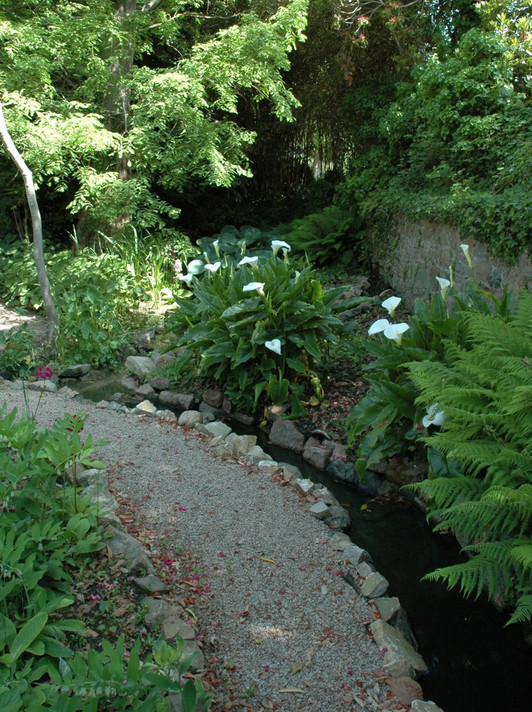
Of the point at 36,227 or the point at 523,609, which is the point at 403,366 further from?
the point at 36,227

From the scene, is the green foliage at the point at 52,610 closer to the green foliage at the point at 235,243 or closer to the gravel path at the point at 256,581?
the gravel path at the point at 256,581

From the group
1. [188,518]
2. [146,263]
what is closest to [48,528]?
[188,518]

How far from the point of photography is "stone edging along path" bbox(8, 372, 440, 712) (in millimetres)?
2314

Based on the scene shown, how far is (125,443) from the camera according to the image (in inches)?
156

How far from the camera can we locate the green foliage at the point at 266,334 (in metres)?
4.80

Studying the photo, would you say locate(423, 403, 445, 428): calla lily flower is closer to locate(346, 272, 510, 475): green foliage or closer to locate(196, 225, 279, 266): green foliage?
locate(346, 272, 510, 475): green foliage

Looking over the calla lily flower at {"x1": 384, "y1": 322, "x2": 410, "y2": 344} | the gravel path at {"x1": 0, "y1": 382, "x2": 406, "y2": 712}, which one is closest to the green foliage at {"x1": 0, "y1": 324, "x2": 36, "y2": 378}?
the gravel path at {"x1": 0, "y1": 382, "x2": 406, "y2": 712}

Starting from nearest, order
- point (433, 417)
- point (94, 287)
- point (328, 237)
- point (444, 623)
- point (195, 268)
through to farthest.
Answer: point (444, 623)
point (433, 417)
point (195, 268)
point (94, 287)
point (328, 237)

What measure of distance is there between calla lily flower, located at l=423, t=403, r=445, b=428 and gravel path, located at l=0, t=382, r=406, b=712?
0.83m

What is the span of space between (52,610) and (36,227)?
477cm

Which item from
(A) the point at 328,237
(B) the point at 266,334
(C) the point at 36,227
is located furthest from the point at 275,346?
(A) the point at 328,237

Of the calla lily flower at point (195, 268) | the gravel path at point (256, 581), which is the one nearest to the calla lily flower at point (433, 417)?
the gravel path at point (256, 581)

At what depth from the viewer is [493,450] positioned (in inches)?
102

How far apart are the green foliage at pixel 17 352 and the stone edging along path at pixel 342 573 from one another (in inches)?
95.2
